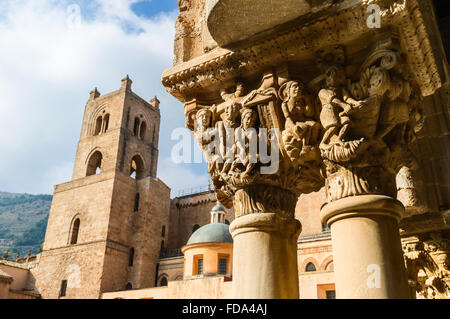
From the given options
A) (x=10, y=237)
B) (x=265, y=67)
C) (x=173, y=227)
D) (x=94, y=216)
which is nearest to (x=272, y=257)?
(x=265, y=67)

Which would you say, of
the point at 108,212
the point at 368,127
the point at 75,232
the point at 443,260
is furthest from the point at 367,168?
the point at 75,232

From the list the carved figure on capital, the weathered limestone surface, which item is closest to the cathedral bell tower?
the weathered limestone surface

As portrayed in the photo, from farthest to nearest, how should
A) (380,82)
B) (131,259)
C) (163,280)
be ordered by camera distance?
(163,280) → (131,259) → (380,82)

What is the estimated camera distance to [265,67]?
98.5 inches

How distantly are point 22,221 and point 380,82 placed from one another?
11932 cm

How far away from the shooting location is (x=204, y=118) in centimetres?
262

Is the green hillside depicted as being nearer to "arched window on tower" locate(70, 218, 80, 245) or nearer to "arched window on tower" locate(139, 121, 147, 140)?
"arched window on tower" locate(70, 218, 80, 245)

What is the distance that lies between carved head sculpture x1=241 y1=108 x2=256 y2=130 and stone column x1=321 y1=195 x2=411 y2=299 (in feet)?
2.17

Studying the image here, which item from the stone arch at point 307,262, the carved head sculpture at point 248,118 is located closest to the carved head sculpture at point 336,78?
the carved head sculpture at point 248,118

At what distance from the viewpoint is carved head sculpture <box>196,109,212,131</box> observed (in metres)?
2.62

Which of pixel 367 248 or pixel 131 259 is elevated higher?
pixel 131 259

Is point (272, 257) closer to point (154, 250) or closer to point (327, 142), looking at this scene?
point (327, 142)

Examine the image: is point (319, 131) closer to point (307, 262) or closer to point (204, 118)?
point (204, 118)
